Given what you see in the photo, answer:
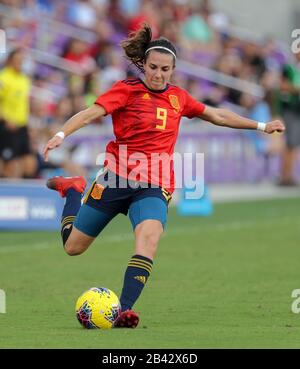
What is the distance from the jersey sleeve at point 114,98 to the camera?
31.9 feet

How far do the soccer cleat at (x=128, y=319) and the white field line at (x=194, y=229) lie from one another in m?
5.70

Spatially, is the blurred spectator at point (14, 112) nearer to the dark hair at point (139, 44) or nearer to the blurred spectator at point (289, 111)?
the blurred spectator at point (289, 111)

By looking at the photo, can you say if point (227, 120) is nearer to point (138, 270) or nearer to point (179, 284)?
point (138, 270)

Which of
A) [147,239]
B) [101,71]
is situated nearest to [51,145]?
[147,239]

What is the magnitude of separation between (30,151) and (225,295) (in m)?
8.20

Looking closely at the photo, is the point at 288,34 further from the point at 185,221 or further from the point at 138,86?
the point at 138,86

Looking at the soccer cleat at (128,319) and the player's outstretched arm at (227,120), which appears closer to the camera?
the soccer cleat at (128,319)

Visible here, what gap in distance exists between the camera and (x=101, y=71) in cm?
2420

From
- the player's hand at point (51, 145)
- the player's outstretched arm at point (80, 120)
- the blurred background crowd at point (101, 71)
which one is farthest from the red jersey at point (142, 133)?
the blurred background crowd at point (101, 71)

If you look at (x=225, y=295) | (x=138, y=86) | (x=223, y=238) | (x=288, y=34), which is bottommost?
(x=225, y=295)

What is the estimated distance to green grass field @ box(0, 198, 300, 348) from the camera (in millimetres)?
8914

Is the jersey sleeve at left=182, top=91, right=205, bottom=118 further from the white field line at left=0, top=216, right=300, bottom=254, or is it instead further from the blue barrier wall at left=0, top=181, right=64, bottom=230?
the blue barrier wall at left=0, top=181, right=64, bottom=230
